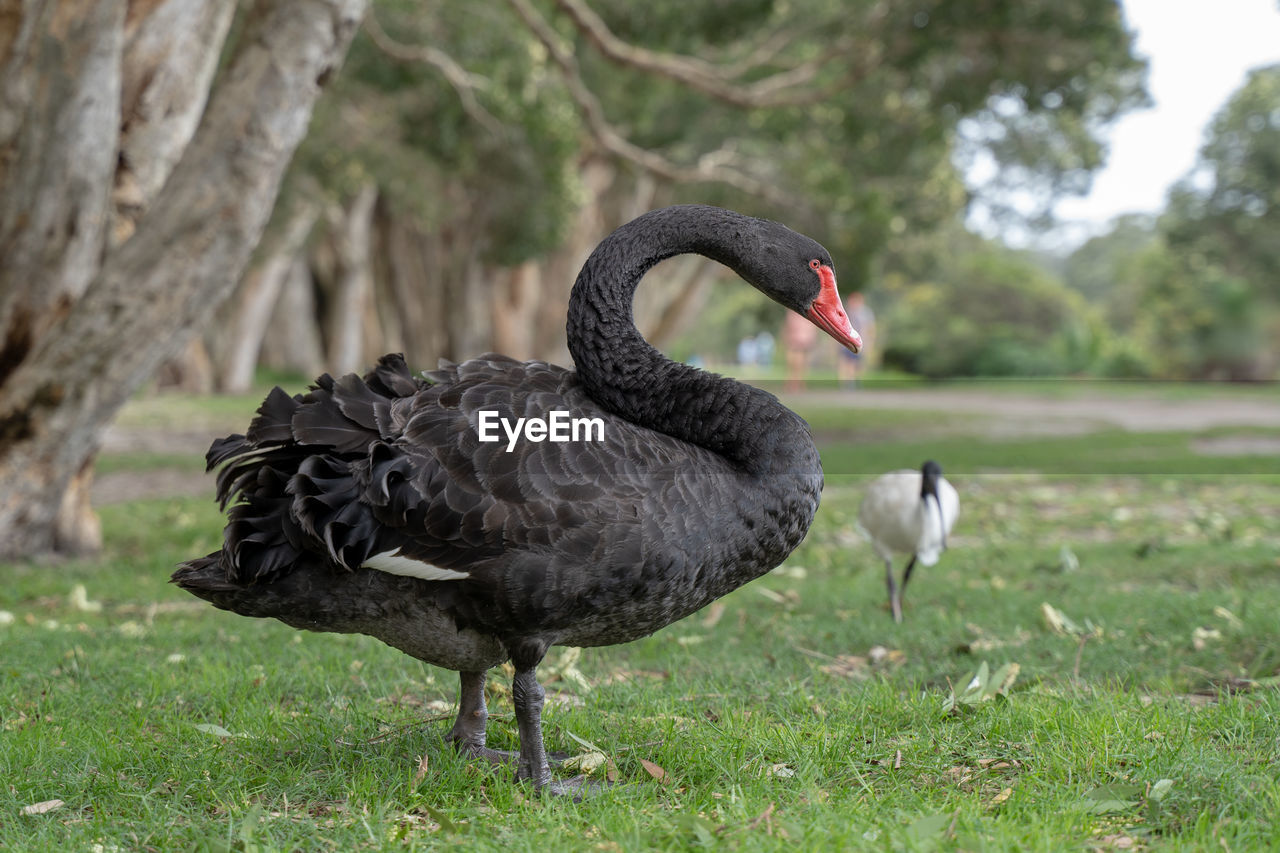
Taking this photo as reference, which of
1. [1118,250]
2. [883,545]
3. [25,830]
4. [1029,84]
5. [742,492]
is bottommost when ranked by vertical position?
[25,830]

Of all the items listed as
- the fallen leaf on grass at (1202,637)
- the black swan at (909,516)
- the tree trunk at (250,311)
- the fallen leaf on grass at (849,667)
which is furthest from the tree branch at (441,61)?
the fallen leaf on grass at (1202,637)

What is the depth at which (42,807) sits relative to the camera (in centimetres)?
292

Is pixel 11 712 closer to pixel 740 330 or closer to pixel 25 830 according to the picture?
pixel 25 830

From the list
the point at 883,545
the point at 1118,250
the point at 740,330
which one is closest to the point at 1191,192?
the point at 883,545

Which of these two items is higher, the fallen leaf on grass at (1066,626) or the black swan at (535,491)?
the black swan at (535,491)

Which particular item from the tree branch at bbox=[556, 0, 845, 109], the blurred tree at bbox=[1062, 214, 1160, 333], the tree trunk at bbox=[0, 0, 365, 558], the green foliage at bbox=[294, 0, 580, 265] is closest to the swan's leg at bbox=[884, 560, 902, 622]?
the tree trunk at bbox=[0, 0, 365, 558]

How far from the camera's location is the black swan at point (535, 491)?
111 inches

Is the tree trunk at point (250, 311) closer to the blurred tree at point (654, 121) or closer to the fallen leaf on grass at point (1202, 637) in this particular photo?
the blurred tree at point (654, 121)

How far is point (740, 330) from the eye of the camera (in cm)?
4953

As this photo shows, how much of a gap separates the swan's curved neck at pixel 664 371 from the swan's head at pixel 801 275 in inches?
2.4

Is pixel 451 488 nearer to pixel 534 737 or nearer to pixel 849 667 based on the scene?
pixel 534 737

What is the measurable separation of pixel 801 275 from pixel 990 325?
114 ft

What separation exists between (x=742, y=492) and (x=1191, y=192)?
19.3m

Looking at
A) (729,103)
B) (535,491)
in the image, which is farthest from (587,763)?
(729,103)
